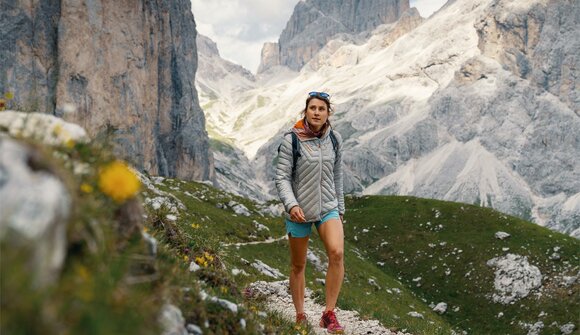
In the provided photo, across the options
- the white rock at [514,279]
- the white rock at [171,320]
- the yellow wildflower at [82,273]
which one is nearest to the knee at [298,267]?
the white rock at [171,320]

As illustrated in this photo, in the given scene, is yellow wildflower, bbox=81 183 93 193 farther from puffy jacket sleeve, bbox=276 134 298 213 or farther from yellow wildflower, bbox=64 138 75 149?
puffy jacket sleeve, bbox=276 134 298 213

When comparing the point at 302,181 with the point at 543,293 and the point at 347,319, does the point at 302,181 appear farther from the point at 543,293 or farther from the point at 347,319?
the point at 543,293

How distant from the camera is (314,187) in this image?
10211mm

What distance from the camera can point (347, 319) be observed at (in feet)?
54.6

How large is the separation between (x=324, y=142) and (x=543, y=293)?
3783 centimetres

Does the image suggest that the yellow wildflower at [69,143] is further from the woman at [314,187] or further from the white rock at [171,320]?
the woman at [314,187]

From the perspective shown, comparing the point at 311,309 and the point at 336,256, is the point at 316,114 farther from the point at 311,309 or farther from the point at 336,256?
the point at 311,309

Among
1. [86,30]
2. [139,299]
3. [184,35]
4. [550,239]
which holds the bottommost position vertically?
[550,239]

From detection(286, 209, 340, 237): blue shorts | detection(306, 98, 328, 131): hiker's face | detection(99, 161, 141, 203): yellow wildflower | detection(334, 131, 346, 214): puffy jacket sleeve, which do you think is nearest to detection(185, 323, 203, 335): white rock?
detection(99, 161, 141, 203): yellow wildflower

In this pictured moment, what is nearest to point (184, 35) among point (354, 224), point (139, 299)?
point (354, 224)

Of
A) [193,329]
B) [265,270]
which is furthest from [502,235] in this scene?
[193,329]

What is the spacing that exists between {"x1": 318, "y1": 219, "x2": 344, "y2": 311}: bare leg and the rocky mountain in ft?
216

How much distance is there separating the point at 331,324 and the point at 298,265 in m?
1.48

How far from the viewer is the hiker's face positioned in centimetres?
1026
